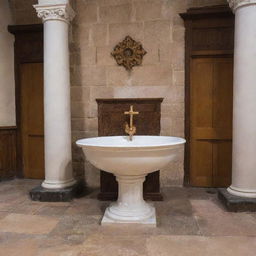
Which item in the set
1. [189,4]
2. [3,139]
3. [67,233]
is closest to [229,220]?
[67,233]

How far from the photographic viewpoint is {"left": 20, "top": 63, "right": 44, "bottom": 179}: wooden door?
3633mm

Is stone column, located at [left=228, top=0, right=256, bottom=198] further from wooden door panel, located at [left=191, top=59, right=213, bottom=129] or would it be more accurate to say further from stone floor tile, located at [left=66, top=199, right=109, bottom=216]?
stone floor tile, located at [left=66, top=199, right=109, bottom=216]

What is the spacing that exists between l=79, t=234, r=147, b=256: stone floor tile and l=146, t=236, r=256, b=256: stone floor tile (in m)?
0.07

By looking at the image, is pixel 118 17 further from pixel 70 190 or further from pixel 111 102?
pixel 70 190

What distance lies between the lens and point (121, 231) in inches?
81.4

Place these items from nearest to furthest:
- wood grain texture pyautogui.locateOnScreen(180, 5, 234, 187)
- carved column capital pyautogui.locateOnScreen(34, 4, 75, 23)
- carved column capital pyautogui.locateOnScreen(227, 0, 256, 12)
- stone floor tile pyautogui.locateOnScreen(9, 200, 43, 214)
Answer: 1. carved column capital pyautogui.locateOnScreen(227, 0, 256, 12)
2. stone floor tile pyautogui.locateOnScreen(9, 200, 43, 214)
3. carved column capital pyautogui.locateOnScreen(34, 4, 75, 23)
4. wood grain texture pyautogui.locateOnScreen(180, 5, 234, 187)

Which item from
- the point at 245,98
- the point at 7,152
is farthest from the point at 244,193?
the point at 7,152

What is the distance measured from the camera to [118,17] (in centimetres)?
324

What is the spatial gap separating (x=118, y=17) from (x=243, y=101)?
182 cm

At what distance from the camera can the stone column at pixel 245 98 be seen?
2.45 metres

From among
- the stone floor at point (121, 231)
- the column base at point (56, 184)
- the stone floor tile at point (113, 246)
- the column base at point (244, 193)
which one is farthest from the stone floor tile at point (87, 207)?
the column base at point (244, 193)

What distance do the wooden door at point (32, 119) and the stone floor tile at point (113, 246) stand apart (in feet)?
6.74

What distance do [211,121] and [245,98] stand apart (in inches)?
31.0

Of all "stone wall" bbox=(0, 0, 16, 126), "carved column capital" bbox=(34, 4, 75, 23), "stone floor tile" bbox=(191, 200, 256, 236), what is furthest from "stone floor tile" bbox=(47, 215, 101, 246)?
"carved column capital" bbox=(34, 4, 75, 23)
